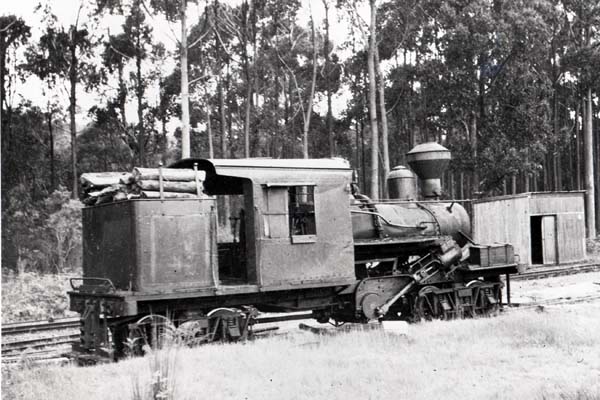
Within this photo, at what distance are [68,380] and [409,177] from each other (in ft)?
22.6

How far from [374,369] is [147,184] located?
3432 mm

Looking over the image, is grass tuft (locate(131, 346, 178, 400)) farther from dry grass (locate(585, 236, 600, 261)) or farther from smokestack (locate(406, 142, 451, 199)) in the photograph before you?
dry grass (locate(585, 236, 600, 261))

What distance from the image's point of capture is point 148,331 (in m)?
7.83

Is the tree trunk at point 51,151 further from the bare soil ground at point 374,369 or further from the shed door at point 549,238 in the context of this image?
the bare soil ground at point 374,369

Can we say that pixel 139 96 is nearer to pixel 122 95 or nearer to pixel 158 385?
pixel 122 95

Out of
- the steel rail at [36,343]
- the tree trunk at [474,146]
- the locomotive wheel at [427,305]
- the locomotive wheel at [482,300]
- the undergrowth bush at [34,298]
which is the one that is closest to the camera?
the steel rail at [36,343]

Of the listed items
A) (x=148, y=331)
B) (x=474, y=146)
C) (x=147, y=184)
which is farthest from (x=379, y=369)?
(x=474, y=146)

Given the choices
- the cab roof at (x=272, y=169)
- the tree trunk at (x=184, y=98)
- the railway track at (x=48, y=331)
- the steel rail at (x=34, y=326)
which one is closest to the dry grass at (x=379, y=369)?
the railway track at (x=48, y=331)

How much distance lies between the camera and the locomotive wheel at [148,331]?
746 centimetres

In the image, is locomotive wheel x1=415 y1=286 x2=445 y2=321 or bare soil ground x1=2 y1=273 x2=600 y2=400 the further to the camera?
locomotive wheel x1=415 y1=286 x2=445 y2=321

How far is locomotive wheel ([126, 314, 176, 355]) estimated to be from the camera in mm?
7457

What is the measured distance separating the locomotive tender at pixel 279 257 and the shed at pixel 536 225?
9536 mm

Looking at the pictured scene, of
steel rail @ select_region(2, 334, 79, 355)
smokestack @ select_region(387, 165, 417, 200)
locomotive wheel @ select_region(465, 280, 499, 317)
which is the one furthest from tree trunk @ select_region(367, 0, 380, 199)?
steel rail @ select_region(2, 334, 79, 355)

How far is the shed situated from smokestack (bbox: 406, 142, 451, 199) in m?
9.02
